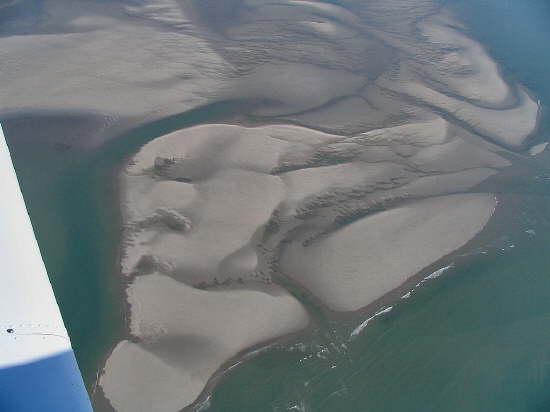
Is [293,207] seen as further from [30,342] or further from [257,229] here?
[30,342]

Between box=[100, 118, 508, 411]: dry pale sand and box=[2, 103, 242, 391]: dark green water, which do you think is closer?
box=[100, 118, 508, 411]: dry pale sand

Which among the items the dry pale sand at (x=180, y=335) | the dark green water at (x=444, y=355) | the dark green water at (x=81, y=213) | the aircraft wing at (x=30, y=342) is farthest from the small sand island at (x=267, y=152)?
the aircraft wing at (x=30, y=342)

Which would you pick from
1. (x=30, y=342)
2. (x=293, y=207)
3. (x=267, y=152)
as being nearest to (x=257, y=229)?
(x=293, y=207)

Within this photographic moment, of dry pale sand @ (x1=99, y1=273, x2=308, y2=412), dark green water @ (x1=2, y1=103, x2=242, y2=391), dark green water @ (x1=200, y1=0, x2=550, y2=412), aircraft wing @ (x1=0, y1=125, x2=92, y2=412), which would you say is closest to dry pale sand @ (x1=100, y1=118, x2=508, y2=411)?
dry pale sand @ (x1=99, y1=273, x2=308, y2=412)

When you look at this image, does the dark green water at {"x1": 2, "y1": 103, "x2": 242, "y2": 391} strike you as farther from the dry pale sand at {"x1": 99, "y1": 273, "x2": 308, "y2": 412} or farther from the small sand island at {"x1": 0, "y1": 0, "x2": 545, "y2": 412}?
the dry pale sand at {"x1": 99, "y1": 273, "x2": 308, "y2": 412}

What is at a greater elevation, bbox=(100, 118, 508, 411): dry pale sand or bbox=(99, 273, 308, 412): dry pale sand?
bbox=(100, 118, 508, 411): dry pale sand

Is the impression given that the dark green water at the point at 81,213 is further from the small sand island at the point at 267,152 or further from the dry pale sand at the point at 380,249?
the dry pale sand at the point at 380,249
